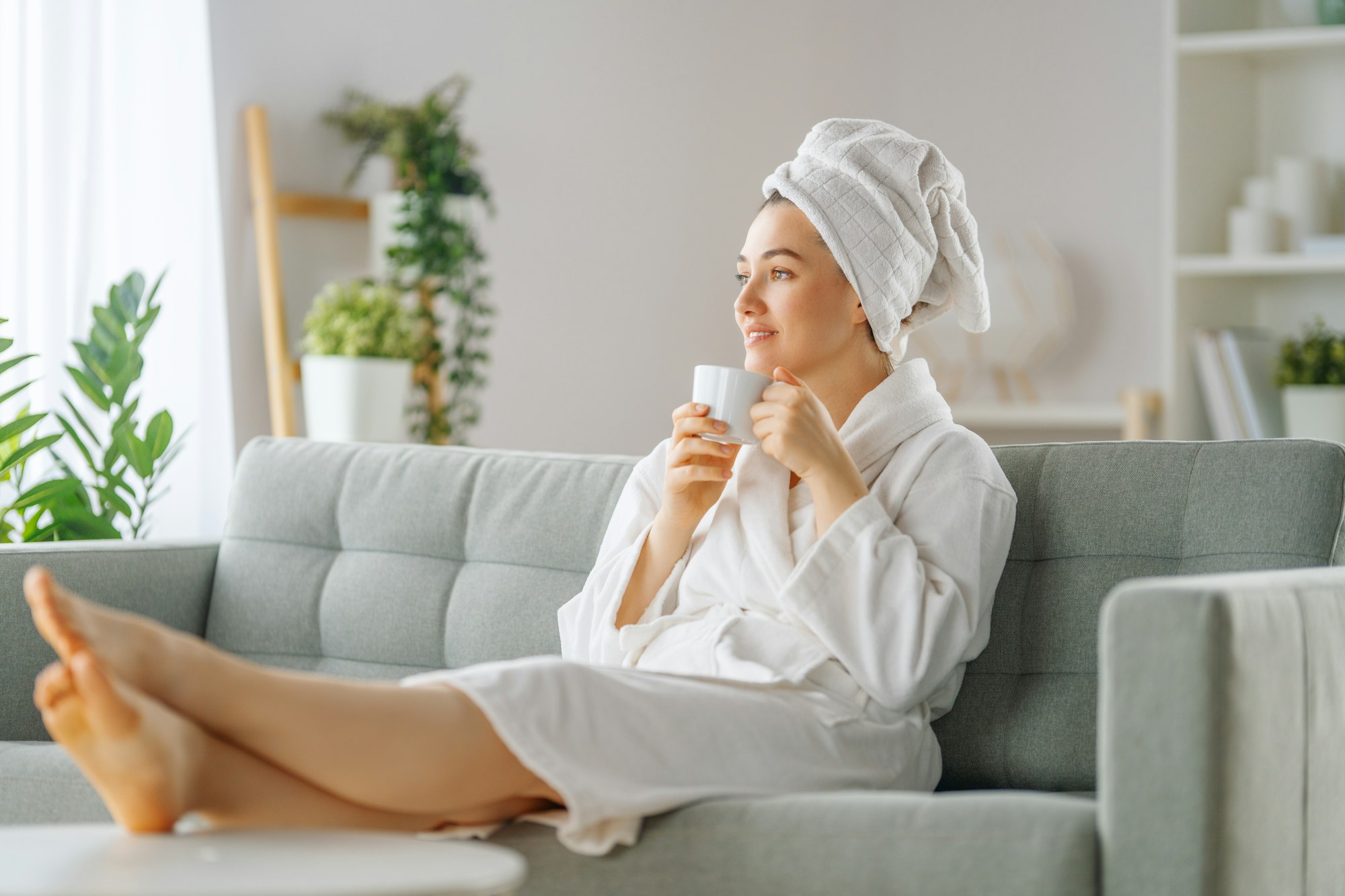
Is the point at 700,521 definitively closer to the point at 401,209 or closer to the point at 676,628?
the point at 676,628

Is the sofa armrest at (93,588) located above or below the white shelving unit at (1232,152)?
below

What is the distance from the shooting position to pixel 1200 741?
122cm

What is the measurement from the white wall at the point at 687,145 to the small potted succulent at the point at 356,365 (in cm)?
36

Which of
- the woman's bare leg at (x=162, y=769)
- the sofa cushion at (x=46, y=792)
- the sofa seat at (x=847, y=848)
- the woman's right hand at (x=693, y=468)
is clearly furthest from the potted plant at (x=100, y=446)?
the sofa seat at (x=847, y=848)

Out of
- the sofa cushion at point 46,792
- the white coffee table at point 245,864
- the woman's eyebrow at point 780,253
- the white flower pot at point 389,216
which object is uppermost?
the white flower pot at point 389,216

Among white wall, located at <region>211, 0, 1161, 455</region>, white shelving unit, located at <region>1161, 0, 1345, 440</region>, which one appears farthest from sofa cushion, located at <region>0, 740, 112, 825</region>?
white shelving unit, located at <region>1161, 0, 1345, 440</region>

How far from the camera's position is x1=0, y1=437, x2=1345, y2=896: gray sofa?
4.06 ft

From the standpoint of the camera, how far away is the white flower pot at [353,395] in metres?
3.06

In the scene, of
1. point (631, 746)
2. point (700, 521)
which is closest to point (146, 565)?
point (700, 521)

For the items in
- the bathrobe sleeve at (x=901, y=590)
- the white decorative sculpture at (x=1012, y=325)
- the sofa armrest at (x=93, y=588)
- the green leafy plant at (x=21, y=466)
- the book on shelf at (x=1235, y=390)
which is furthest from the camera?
the white decorative sculpture at (x=1012, y=325)

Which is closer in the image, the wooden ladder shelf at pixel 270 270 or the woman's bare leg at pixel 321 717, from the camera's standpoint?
the woman's bare leg at pixel 321 717

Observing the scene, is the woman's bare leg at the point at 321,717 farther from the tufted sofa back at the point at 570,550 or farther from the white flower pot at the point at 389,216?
the white flower pot at the point at 389,216

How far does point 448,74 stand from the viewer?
12.1ft

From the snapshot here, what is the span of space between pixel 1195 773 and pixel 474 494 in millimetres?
1227
